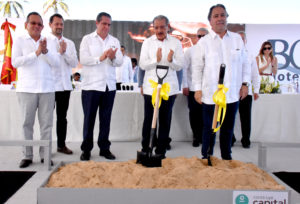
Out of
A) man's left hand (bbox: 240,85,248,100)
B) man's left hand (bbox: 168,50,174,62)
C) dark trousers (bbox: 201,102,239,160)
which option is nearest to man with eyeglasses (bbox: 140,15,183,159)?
man's left hand (bbox: 168,50,174,62)

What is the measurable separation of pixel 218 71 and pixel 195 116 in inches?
61.0

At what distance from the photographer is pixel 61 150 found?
3395mm

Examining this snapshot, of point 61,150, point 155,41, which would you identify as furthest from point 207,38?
point 61,150

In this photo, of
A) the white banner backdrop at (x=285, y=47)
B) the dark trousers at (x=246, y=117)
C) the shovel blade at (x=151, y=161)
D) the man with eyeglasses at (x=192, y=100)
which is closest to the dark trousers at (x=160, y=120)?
the man with eyeglasses at (x=192, y=100)

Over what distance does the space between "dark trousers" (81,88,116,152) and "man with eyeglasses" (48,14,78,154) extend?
0.38m

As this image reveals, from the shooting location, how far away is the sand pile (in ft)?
4.76

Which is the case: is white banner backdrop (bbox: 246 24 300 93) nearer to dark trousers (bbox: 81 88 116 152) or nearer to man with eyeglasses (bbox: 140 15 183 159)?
man with eyeglasses (bbox: 140 15 183 159)

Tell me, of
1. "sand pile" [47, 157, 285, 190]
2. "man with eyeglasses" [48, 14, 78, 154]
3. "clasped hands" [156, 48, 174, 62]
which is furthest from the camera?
"man with eyeglasses" [48, 14, 78, 154]

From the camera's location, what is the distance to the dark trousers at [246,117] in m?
3.76

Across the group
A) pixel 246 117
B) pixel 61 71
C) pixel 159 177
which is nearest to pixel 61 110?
pixel 61 71

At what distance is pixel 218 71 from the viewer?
92.8 inches

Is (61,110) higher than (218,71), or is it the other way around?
(218,71)

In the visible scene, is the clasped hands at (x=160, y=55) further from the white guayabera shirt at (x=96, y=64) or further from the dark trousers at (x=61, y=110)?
the dark trousers at (x=61, y=110)

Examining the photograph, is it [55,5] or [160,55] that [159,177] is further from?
[55,5]
